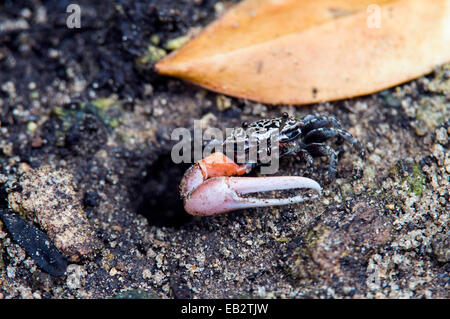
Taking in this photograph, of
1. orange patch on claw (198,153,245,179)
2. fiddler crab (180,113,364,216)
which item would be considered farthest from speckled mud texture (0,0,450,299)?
orange patch on claw (198,153,245,179)

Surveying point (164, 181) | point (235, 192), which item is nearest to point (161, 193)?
point (164, 181)

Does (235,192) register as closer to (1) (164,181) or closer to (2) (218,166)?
(2) (218,166)

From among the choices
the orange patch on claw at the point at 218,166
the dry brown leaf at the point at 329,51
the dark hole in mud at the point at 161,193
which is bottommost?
the dark hole in mud at the point at 161,193

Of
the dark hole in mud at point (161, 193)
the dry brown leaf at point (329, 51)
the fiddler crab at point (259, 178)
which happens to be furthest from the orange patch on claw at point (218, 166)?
the dry brown leaf at point (329, 51)

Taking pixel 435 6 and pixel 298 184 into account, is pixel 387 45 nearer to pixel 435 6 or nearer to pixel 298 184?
pixel 435 6

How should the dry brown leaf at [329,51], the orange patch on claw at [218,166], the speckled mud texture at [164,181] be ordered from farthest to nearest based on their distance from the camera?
1. the dry brown leaf at [329,51]
2. the orange patch on claw at [218,166]
3. the speckled mud texture at [164,181]

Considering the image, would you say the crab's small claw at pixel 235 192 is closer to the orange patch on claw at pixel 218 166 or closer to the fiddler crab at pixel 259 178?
the fiddler crab at pixel 259 178

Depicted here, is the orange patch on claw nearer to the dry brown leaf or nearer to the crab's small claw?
the crab's small claw
